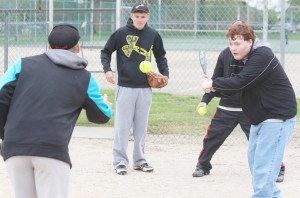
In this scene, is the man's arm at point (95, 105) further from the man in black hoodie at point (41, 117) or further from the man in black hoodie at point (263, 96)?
the man in black hoodie at point (263, 96)

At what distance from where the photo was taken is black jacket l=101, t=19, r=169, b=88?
7969 millimetres

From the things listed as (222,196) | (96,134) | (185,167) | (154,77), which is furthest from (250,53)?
(96,134)

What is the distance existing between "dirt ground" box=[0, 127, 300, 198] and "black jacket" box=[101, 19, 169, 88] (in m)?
1.04

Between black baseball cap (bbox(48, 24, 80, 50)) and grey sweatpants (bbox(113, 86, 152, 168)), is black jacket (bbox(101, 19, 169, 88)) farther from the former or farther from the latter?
black baseball cap (bbox(48, 24, 80, 50))

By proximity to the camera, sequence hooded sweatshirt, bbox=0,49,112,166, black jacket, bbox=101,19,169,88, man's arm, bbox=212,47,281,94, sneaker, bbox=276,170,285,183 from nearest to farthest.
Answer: hooded sweatshirt, bbox=0,49,112,166 < man's arm, bbox=212,47,281,94 < sneaker, bbox=276,170,285,183 < black jacket, bbox=101,19,169,88

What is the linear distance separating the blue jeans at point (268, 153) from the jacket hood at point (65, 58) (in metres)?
1.80

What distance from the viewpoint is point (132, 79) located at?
796cm

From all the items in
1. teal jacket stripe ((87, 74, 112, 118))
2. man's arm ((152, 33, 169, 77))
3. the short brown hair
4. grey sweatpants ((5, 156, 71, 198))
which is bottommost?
grey sweatpants ((5, 156, 71, 198))

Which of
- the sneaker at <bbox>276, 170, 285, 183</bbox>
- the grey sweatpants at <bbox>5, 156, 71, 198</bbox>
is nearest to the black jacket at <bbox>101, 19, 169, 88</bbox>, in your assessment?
the sneaker at <bbox>276, 170, 285, 183</bbox>

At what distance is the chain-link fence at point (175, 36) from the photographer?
10836mm

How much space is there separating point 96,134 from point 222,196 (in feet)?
12.2

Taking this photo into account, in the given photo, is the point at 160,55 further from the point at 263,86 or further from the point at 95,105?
the point at 95,105

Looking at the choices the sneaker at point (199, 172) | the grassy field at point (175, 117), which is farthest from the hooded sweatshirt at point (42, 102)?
the grassy field at point (175, 117)

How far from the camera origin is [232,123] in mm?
7699
